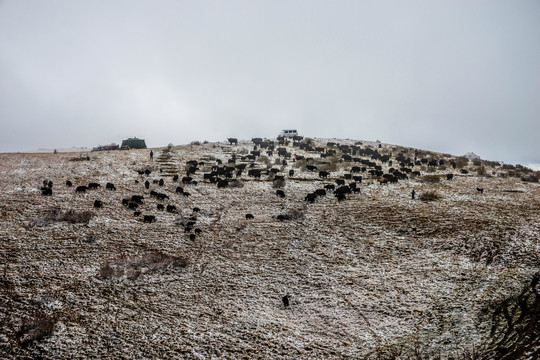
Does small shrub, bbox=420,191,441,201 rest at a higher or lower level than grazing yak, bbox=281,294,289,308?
higher

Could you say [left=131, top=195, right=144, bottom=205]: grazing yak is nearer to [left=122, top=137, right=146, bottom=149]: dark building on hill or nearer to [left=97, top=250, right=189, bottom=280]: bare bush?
[left=97, top=250, right=189, bottom=280]: bare bush

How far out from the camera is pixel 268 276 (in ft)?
58.9

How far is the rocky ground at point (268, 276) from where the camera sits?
12.7m

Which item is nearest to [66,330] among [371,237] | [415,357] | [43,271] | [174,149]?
[43,271]

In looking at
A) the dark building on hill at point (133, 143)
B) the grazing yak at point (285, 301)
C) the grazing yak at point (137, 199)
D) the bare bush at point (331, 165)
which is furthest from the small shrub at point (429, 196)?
the dark building on hill at point (133, 143)

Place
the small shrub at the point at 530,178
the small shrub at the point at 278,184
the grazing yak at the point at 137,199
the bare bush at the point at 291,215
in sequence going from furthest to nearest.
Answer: the small shrub at the point at 530,178 < the small shrub at the point at 278,184 < the grazing yak at the point at 137,199 < the bare bush at the point at 291,215

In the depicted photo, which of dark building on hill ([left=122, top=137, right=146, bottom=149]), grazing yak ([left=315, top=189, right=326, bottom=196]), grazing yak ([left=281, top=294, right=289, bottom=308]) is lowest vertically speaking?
grazing yak ([left=281, top=294, right=289, bottom=308])

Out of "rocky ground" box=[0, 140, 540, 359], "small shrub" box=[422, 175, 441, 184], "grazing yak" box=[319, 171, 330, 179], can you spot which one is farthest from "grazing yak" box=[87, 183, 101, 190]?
"small shrub" box=[422, 175, 441, 184]

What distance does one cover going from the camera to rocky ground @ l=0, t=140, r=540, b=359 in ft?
41.7

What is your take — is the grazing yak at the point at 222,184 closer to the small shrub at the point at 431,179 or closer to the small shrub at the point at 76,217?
the small shrub at the point at 76,217

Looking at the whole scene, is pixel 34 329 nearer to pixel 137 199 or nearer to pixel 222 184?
pixel 137 199

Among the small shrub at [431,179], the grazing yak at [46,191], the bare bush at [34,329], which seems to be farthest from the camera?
the small shrub at [431,179]

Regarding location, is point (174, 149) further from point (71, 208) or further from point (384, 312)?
point (384, 312)

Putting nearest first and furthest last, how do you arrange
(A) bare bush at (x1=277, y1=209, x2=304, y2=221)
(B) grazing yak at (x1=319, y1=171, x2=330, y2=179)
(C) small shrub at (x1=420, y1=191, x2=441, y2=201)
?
1. (A) bare bush at (x1=277, y1=209, x2=304, y2=221)
2. (C) small shrub at (x1=420, y1=191, x2=441, y2=201)
3. (B) grazing yak at (x1=319, y1=171, x2=330, y2=179)
